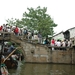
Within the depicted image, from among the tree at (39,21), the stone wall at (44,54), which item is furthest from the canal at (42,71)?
the tree at (39,21)

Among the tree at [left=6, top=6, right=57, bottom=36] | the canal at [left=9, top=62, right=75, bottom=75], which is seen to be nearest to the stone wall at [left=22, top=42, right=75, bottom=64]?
the canal at [left=9, top=62, right=75, bottom=75]

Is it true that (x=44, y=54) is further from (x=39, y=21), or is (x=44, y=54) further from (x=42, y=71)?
(x=39, y=21)

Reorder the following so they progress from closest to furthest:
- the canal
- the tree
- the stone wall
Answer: the canal
the stone wall
the tree

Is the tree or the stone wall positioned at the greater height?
the tree

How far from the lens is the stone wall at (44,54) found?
29797 millimetres

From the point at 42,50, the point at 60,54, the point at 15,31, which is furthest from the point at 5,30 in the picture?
the point at 60,54

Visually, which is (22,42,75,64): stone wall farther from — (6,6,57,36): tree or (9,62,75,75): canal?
(6,6,57,36): tree

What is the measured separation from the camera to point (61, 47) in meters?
29.7

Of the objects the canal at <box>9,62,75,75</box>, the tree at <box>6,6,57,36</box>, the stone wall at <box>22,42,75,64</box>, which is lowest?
the canal at <box>9,62,75,75</box>

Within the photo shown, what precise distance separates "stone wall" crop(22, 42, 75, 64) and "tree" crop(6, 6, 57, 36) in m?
15.1

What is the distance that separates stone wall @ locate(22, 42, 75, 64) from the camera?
97.8 feet

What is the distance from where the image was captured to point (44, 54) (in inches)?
1177

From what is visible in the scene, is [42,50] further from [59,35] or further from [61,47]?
[59,35]

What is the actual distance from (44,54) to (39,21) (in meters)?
17.1
